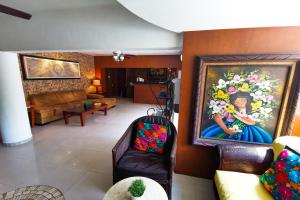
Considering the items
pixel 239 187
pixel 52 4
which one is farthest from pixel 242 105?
pixel 52 4

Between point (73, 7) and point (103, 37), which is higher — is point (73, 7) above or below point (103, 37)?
above

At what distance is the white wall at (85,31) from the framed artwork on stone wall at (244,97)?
0.68m

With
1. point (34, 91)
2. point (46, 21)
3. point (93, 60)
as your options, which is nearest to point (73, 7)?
point (46, 21)

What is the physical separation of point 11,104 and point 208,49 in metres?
3.64

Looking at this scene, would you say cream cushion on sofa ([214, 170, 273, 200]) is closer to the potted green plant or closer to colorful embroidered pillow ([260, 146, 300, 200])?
colorful embroidered pillow ([260, 146, 300, 200])

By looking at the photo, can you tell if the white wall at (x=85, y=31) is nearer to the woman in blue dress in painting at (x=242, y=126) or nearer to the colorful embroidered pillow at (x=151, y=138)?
the woman in blue dress in painting at (x=242, y=126)

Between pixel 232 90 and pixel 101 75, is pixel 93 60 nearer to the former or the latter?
pixel 101 75

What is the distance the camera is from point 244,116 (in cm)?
181

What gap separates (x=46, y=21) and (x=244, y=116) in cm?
329

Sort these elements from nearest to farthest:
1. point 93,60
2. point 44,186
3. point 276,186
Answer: point 276,186, point 44,186, point 93,60

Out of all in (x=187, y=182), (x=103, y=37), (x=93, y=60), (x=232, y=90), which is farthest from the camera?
(x=93, y=60)

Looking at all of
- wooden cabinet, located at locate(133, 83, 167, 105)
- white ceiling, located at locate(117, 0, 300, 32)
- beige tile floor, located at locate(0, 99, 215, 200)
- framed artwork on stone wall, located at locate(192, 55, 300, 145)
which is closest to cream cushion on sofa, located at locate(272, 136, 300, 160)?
framed artwork on stone wall, located at locate(192, 55, 300, 145)

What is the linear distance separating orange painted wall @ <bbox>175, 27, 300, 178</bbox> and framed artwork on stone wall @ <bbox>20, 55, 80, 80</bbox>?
186 inches

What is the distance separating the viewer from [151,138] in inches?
82.7
